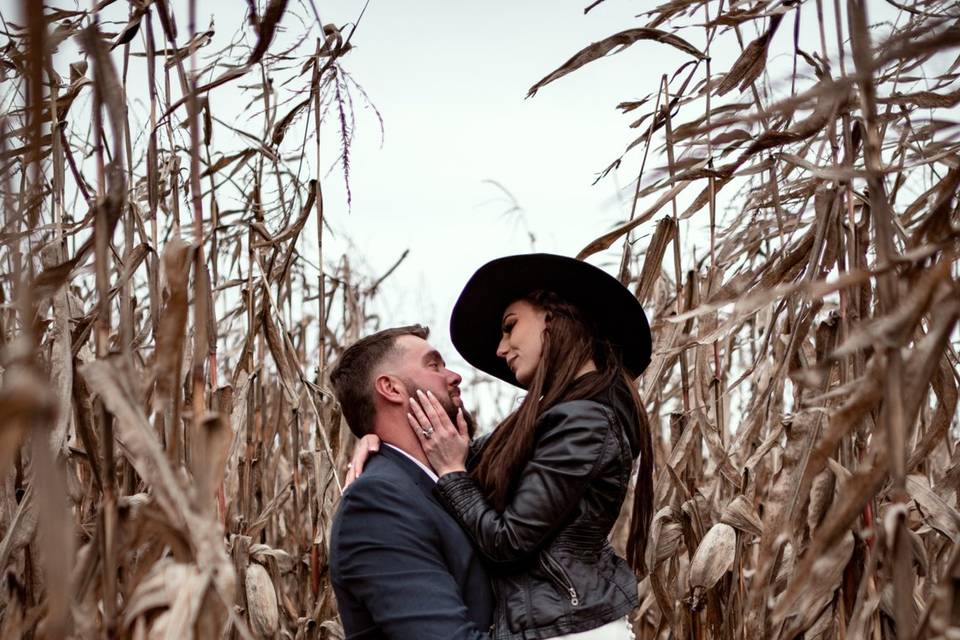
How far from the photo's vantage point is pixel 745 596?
2039 millimetres

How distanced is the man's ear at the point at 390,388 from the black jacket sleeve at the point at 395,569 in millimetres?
281

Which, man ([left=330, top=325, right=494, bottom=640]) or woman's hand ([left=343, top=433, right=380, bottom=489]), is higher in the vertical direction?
woman's hand ([left=343, top=433, right=380, bottom=489])

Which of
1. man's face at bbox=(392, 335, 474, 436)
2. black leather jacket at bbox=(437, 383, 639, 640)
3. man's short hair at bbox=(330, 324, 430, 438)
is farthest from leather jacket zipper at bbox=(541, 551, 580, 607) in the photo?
man's short hair at bbox=(330, 324, 430, 438)

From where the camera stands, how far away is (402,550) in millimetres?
1833

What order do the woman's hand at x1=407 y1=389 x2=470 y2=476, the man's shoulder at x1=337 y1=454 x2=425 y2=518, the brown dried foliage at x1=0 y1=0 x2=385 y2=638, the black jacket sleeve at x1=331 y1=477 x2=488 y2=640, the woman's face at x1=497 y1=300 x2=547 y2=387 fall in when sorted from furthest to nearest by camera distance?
the woman's face at x1=497 y1=300 x2=547 y2=387 → the woman's hand at x1=407 y1=389 x2=470 y2=476 → the man's shoulder at x1=337 y1=454 x2=425 y2=518 → the black jacket sleeve at x1=331 y1=477 x2=488 y2=640 → the brown dried foliage at x1=0 y1=0 x2=385 y2=638

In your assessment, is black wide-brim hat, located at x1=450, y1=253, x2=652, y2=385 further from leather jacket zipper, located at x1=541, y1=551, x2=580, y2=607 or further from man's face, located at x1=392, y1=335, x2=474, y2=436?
leather jacket zipper, located at x1=541, y1=551, x2=580, y2=607

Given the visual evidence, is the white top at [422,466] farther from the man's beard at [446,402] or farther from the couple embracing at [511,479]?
the man's beard at [446,402]

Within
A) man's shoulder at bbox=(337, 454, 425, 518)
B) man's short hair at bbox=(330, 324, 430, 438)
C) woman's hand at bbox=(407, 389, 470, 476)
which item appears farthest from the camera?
man's short hair at bbox=(330, 324, 430, 438)

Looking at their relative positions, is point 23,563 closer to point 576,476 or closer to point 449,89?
point 576,476

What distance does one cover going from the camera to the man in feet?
5.80

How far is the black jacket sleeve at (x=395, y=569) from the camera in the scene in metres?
1.76

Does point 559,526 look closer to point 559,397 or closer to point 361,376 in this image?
point 559,397

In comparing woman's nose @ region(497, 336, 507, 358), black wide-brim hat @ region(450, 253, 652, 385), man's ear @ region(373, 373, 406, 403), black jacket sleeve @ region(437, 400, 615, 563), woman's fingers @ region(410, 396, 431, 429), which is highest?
black wide-brim hat @ region(450, 253, 652, 385)

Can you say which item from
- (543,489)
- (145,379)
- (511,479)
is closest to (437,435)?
(511,479)
